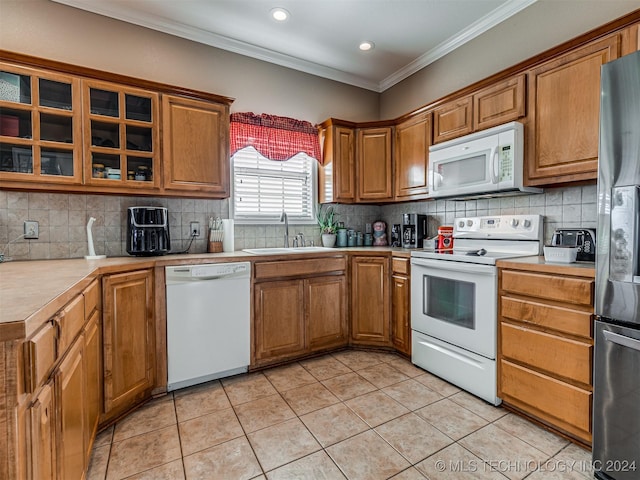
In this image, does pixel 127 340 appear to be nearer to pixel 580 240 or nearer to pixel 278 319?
pixel 278 319

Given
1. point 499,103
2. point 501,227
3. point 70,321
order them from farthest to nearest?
1. point 501,227
2. point 499,103
3. point 70,321

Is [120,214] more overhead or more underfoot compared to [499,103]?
more underfoot

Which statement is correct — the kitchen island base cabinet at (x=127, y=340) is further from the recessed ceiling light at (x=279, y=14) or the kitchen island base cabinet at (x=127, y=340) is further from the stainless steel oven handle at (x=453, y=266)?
the recessed ceiling light at (x=279, y=14)

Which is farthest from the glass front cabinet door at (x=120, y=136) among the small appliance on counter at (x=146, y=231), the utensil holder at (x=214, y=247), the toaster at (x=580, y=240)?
the toaster at (x=580, y=240)

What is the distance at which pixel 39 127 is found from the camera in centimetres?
204

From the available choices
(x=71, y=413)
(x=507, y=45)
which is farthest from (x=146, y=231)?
(x=507, y=45)

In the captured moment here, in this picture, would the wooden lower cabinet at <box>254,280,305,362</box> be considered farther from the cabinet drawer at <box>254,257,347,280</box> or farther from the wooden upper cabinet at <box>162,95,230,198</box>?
the wooden upper cabinet at <box>162,95,230,198</box>

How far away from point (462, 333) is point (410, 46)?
2592 mm

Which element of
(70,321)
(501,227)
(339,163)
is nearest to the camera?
(70,321)

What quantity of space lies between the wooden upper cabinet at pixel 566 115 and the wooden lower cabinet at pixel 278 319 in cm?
191

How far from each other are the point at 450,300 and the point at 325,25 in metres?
2.42

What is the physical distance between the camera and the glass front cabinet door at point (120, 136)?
2.19 meters

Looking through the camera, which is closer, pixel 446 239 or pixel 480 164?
pixel 480 164

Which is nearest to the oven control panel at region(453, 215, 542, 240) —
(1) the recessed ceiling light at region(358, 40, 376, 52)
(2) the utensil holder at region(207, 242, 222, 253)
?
(1) the recessed ceiling light at region(358, 40, 376, 52)
